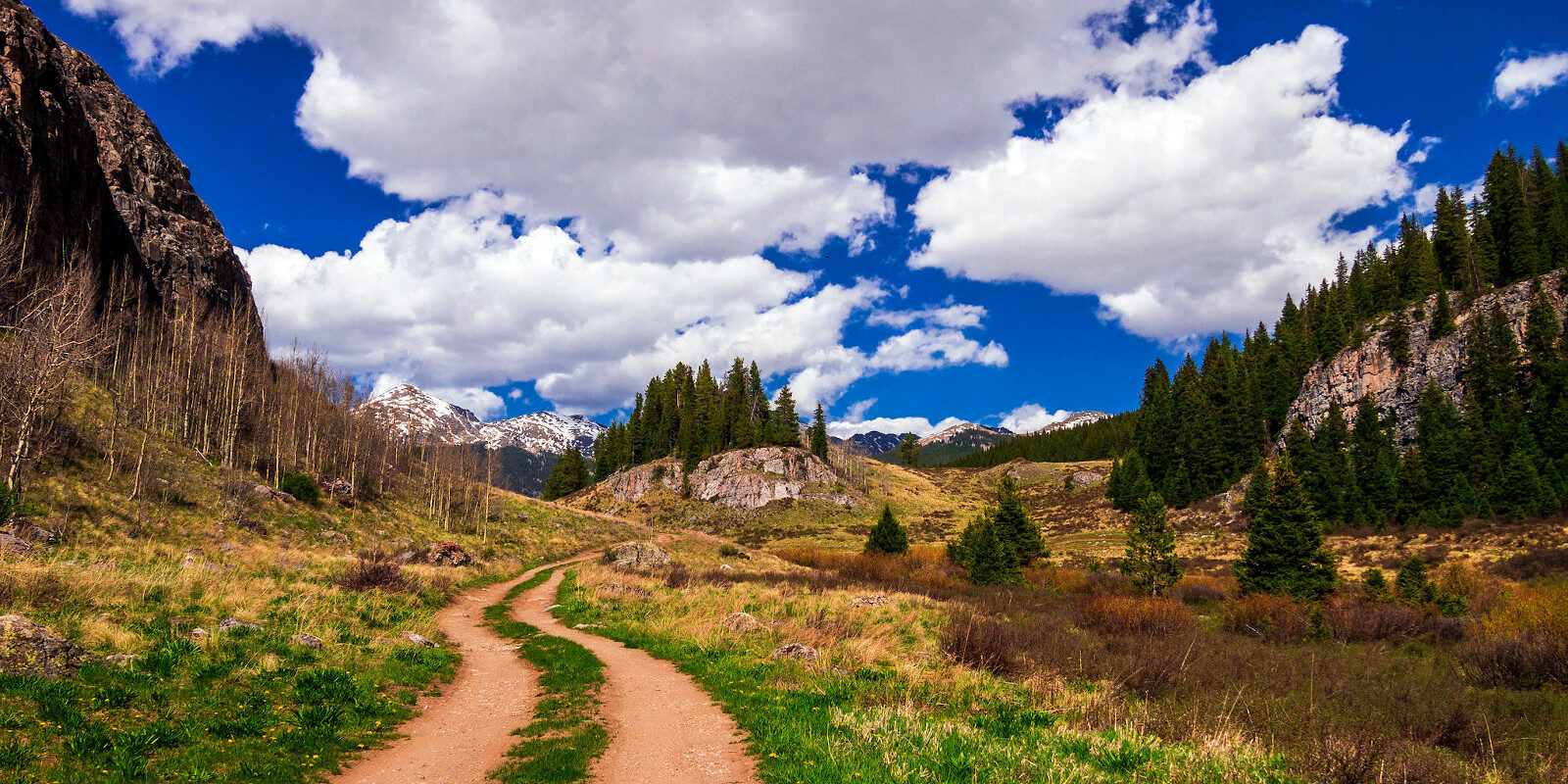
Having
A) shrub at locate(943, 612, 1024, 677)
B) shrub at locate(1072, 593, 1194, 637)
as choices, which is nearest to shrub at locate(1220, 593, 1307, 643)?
shrub at locate(1072, 593, 1194, 637)

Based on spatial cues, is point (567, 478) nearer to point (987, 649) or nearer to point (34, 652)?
point (987, 649)

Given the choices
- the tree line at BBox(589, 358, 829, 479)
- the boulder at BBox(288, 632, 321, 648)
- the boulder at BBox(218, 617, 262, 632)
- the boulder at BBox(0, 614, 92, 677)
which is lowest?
the boulder at BBox(288, 632, 321, 648)

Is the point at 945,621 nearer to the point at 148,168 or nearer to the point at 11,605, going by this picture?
the point at 11,605

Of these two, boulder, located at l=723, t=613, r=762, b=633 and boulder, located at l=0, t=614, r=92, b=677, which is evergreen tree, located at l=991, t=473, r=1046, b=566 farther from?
boulder, located at l=0, t=614, r=92, b=677

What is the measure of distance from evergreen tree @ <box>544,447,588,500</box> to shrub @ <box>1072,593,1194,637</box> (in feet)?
382

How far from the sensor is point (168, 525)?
32.5m

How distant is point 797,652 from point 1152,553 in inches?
1165

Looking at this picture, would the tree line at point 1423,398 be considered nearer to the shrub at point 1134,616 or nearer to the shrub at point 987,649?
the shrub at point 1134,616

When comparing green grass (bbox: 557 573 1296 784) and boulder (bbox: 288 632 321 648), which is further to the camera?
boulder (bbox: 288 632 321 648)

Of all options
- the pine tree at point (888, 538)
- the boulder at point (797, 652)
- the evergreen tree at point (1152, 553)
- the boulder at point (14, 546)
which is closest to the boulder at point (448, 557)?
the boulder at point (14, 546)

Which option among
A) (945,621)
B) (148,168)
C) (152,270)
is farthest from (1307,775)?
(148,168)

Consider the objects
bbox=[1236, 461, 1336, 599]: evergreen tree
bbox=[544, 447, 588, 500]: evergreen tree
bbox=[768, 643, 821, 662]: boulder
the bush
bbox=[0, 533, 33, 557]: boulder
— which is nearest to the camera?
bbox=[768, 643, 821, 662]: boulder

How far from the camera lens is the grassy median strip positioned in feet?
29.7

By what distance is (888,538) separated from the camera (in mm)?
56531
